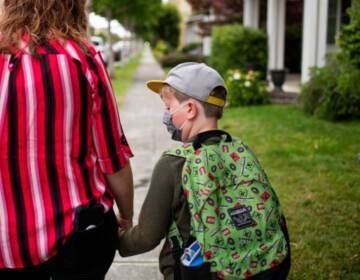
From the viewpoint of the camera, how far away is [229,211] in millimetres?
1904

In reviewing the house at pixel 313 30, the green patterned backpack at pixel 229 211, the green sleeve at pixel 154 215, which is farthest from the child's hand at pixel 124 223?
the house at pixel 313 30

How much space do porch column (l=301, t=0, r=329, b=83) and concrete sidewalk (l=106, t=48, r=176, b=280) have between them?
3.36 metres

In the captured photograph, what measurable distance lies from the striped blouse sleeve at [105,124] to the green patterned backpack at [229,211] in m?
0.20

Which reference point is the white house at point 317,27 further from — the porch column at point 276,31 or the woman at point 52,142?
the woman at point 52,142

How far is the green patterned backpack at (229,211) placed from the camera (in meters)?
1.89

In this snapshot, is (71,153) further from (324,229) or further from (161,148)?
(161,148)

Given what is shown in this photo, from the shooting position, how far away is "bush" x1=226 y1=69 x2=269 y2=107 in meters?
11.8

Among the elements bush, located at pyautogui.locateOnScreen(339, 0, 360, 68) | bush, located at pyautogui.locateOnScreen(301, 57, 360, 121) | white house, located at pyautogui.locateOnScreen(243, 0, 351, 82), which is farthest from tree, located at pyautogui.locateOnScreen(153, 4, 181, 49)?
bush, located at pyautogui.locateOnScreen(339, 0, 360, 68)

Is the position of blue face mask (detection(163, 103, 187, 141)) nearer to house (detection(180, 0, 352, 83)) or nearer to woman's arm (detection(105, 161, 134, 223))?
woman's arm (detection(105, 161, 134, 223))

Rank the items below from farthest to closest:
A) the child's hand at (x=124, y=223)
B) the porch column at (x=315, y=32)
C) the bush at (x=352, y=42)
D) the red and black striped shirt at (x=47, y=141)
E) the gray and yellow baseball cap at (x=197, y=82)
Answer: the porch column at (x=315, y=32) < the bush at (x=352, y=42) < the child's hand at (x=124, y=223) < the gray and yellow baseball cap at (x=197, y=82) < the red and black striped shirt at (x=47, y=141)

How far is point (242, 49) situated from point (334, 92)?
17.5ft

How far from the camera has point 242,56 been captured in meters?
14.2

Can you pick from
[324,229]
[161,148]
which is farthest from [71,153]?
[161,148]

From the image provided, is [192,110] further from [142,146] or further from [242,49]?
[242,49]
